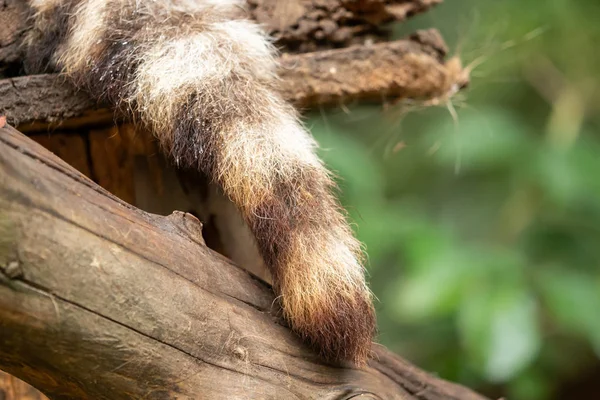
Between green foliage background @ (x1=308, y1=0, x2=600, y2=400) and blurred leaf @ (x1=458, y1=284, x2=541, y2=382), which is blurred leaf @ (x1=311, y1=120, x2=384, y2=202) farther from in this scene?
blurred leaf @ (x1=458, y1=284, x2=541, y2=382)

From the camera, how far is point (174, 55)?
107 cm

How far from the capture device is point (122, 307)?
799 mm

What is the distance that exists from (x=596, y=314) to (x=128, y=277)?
4.50ft

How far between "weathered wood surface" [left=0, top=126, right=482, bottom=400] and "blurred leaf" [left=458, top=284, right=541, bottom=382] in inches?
26.1

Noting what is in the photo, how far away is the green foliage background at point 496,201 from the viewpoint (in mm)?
1699

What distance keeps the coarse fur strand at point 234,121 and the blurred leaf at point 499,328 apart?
710mm

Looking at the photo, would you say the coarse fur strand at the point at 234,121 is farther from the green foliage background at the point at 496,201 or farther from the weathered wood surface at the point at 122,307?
the green foliage background at the point at 496,201

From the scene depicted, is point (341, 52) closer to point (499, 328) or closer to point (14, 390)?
point (499, 328)

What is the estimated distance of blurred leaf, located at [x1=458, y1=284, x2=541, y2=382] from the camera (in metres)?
1.58

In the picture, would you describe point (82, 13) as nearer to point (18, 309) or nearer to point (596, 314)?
point (18, 309)

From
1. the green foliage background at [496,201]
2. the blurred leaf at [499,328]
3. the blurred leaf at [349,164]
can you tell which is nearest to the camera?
the blurred leaf at [499,328]

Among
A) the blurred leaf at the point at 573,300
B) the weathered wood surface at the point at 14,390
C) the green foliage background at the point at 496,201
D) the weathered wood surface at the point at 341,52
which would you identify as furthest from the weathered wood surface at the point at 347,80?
the blurred leaf at the point at 573,300

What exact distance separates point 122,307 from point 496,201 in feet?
7.19

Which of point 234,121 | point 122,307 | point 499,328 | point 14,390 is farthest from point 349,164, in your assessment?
point 122,307
